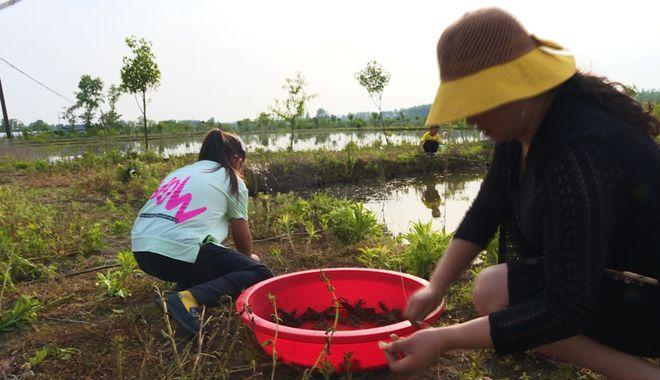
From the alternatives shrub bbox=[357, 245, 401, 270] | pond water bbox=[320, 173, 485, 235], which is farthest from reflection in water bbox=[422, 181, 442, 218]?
shrub bbox=[357, 245, 401, 270]

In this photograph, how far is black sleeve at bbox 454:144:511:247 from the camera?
149 cm

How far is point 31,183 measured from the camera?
658cm

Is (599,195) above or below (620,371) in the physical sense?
above

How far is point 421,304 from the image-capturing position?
1511 millimetres

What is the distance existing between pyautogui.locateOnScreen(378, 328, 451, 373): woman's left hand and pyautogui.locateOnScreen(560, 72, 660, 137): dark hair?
25.4 inches

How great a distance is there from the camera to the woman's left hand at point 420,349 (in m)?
1.12

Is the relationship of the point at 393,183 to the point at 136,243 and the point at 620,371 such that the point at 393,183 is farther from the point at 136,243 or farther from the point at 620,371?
the point at 620,371

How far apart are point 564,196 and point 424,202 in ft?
17.9

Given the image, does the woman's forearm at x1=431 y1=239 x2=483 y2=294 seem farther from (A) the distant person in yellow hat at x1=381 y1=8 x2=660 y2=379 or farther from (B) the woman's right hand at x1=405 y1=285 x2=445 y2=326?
(A) the distant person in yellow hat at x1=381 y1=8 x2=660 y2=379

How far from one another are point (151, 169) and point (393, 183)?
379 centimetres

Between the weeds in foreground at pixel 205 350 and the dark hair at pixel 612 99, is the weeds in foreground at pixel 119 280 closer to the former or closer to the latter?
the weeds in foreground at pixel 205 350

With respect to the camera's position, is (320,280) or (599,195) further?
(320,280)

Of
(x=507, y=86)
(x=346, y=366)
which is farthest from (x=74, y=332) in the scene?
(x=507, y=86)

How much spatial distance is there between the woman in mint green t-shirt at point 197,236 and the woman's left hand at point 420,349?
1096mm
